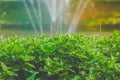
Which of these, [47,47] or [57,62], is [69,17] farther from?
[57,62]

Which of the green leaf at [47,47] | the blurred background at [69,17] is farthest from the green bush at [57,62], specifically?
the blurred background at [69,17]

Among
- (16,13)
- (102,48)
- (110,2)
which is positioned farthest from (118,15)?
(102,48)

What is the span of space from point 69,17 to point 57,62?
338 inches

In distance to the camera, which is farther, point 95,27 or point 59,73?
point 95,27

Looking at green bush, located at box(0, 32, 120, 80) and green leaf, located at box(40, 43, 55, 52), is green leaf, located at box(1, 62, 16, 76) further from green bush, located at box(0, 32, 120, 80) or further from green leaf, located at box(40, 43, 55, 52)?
green leaf, located at box(40, 43, 55, 52)

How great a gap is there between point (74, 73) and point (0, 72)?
0.47 m

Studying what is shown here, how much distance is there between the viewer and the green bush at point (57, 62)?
2.82 metres

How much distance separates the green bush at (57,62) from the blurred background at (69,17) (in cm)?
708

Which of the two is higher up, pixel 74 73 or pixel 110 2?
pixel 110 2

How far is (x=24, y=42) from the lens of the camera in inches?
128

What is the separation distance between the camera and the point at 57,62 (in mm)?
2830

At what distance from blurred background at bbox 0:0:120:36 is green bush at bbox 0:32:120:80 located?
7.08 m

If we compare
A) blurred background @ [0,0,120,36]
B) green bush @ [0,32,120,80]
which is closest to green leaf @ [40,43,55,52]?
green bush @ [0,32,120,80]

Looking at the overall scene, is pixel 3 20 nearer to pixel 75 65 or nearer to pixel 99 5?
pixel 99 5
